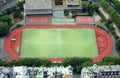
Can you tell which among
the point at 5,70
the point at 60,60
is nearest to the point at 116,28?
the point at 60,60

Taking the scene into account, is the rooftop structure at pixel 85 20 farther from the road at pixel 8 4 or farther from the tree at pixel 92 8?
the road at pixel 8 4

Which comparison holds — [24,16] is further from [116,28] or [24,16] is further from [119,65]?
[119,65]

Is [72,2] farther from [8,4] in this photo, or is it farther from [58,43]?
[8,4]

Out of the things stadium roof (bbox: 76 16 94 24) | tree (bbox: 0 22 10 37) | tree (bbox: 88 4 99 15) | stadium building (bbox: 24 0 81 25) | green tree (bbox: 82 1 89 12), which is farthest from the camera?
green tree (bbox: 82 1 89 12)

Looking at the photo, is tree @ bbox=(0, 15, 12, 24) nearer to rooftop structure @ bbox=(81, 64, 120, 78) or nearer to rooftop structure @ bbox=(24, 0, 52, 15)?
rooftop structure @ bbox=(24, 0, 52, 15)

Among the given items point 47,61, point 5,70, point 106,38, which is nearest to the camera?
point 5,70

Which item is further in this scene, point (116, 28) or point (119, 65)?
point (116, 28)

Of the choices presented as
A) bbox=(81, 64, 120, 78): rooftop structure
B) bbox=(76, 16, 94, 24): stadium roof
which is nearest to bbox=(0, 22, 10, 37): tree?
bbox=(76, 16, 94, 24): stadium roof
